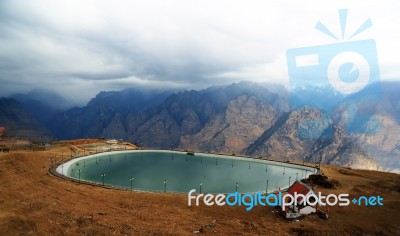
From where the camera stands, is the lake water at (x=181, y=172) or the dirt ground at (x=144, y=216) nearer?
the dirt ground at (x=144, y=216)

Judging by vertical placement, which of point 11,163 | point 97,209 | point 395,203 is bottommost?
point 395,203

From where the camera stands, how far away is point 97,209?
4341 cm

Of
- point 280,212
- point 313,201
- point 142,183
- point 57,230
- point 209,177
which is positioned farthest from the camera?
point 209,177

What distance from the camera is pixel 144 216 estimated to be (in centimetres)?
4228

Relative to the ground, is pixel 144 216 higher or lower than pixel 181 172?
higher

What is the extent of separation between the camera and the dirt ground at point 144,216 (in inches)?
1287

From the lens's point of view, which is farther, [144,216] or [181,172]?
[181,172]

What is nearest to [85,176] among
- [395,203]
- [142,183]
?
[142,183]

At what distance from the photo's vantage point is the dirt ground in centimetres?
3269

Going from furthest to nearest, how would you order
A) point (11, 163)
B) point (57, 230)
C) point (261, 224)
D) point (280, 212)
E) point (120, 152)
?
point (120, 152), point (11, 163), point (280, 212), point (261, 224), point (57, 230)

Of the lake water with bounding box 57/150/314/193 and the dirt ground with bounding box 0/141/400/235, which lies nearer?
the dirt ground with bounding box 0/141/400/235

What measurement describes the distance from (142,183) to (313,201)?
48.7 m

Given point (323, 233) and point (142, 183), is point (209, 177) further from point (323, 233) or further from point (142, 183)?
point (323, 233)

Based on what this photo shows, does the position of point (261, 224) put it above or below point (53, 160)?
below
